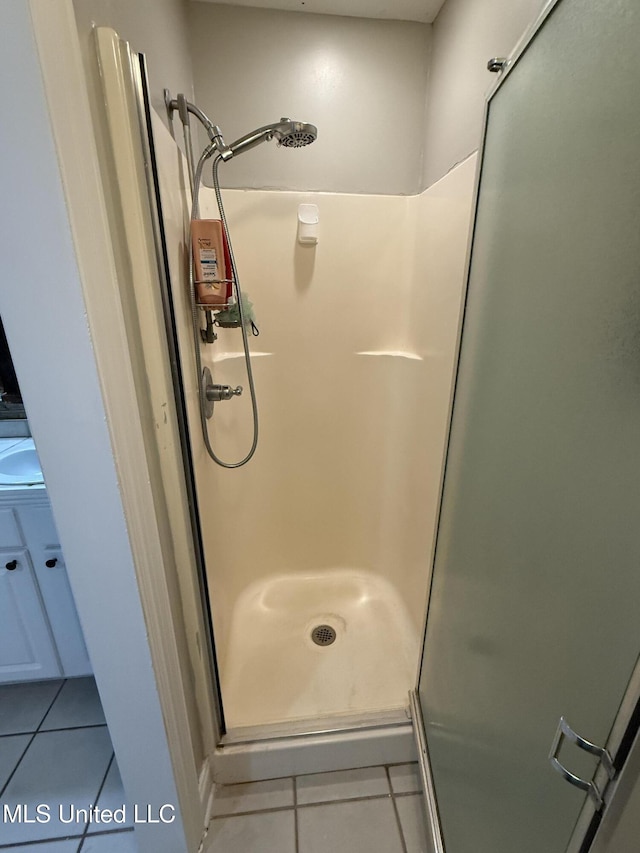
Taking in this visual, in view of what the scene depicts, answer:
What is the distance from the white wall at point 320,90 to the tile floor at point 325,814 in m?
2.09

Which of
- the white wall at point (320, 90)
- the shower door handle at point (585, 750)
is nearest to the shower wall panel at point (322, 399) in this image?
the white wall at point (320, 90)

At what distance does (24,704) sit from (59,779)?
1.20ft

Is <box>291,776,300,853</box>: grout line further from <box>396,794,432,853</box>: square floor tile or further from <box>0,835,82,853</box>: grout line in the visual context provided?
<box>0,835,82,853</box>: grout line

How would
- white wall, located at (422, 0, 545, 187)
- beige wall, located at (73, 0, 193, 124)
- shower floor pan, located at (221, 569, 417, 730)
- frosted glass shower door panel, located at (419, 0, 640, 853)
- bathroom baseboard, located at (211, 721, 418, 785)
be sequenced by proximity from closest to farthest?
frosted glass shower door panel, located at (419, 0, 640, 853), beige wall, located at (73, 0, 193, 124), white wall, located at (422, 0, 545, 187), bathroom baseboard, located at (211, 721, 418, 785), shower floor pan, located at (221, 569, 417, 730)

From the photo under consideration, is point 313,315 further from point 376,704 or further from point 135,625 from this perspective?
point 376,704

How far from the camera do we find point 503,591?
2.09 ft

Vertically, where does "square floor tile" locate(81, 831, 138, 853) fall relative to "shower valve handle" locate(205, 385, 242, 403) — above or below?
below

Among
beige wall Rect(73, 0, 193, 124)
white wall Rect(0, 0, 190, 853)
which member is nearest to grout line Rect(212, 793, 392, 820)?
white wall Rect(0, 0, 190, 853)

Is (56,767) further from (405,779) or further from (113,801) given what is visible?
(405,779)

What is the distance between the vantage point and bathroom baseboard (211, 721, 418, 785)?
1119 millimetres

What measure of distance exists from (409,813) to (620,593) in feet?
3.94

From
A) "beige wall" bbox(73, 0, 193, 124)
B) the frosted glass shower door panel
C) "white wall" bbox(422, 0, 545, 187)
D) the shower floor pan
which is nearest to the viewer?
the frosted glass shower door panel

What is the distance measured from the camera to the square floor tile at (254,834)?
1.01m

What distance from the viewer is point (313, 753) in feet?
3.76
